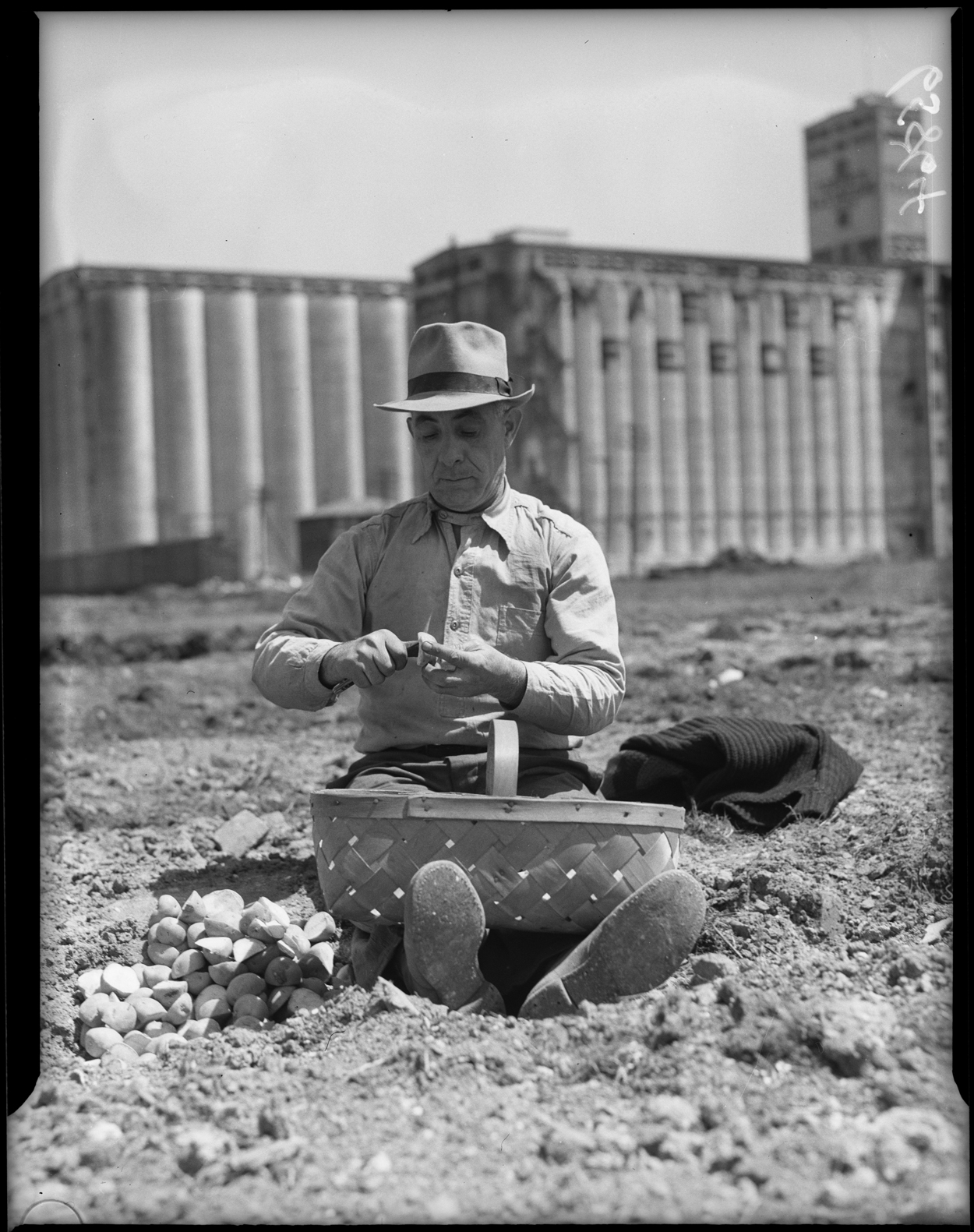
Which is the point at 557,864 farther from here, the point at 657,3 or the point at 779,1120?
the point at 657,3

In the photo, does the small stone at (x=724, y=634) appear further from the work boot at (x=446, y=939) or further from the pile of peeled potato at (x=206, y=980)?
the work boot at (x=446, y=939)

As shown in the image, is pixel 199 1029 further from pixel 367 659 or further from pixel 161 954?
pixel 367 659

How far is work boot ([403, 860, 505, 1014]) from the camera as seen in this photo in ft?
8.76

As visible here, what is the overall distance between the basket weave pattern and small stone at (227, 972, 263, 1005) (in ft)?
1.26

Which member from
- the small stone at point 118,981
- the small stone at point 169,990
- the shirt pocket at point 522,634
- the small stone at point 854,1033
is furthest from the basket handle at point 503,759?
the small stone at point 118,981

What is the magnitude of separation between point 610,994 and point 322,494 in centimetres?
2406

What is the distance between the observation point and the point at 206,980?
10.6 feet

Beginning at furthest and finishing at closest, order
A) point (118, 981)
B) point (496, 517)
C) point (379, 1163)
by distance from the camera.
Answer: point (496, 517) < point (118, 981) < point (379, 1163)

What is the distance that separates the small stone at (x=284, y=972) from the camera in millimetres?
3160

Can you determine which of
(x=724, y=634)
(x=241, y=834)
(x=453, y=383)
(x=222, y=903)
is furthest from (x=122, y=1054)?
(x=724, y=634)

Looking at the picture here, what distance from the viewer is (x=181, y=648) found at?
37.3ft

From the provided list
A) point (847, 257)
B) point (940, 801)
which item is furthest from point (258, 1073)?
point (847, 257)

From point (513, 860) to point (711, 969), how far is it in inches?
17.7

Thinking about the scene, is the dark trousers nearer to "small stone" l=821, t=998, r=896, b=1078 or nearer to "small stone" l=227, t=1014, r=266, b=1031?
"small stone" l=227, t=1014, r=266, b=1031
